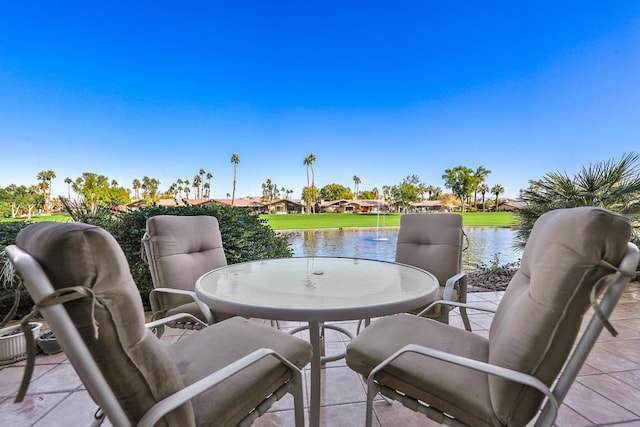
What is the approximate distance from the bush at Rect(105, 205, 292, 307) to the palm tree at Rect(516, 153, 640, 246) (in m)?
3.89

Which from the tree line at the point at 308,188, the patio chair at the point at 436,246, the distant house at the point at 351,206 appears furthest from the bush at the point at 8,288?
the distant house at the point at 351,206

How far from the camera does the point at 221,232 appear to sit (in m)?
3.31

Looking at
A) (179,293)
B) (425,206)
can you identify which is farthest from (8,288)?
(425,206)

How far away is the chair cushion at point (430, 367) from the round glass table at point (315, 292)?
22cm

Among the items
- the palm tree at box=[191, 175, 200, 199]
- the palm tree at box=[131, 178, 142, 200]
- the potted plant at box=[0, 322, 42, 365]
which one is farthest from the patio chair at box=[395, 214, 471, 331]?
the palm tree at box=[131, 178, 142, 200]

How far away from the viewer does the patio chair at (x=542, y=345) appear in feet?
2.30

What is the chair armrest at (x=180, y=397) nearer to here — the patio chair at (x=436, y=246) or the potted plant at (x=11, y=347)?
the patio chair at (x=436, y=246)

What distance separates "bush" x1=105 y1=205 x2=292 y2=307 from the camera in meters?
3.06

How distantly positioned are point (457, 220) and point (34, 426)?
9.80 ft

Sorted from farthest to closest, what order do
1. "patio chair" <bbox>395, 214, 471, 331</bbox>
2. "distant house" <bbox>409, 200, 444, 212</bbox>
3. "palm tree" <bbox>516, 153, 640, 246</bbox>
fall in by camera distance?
"distant house" <bbox>409, 200, 444, 212</bbox>
"palm tree" <bbox>516, 153, 640, 246</bbox>
"patio chair" <bbox>395, 214, 471, 331</bbox>

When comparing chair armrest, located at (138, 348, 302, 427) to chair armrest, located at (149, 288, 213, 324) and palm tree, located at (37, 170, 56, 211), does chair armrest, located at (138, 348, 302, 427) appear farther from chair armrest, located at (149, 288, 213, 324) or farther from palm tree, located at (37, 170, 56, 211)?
palm tree, located at (37, 170, 56, 211)

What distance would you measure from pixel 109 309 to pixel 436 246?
90.2 inches

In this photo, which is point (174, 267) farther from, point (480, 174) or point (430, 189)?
point (430, 189)

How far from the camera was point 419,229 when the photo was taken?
8.14ft
